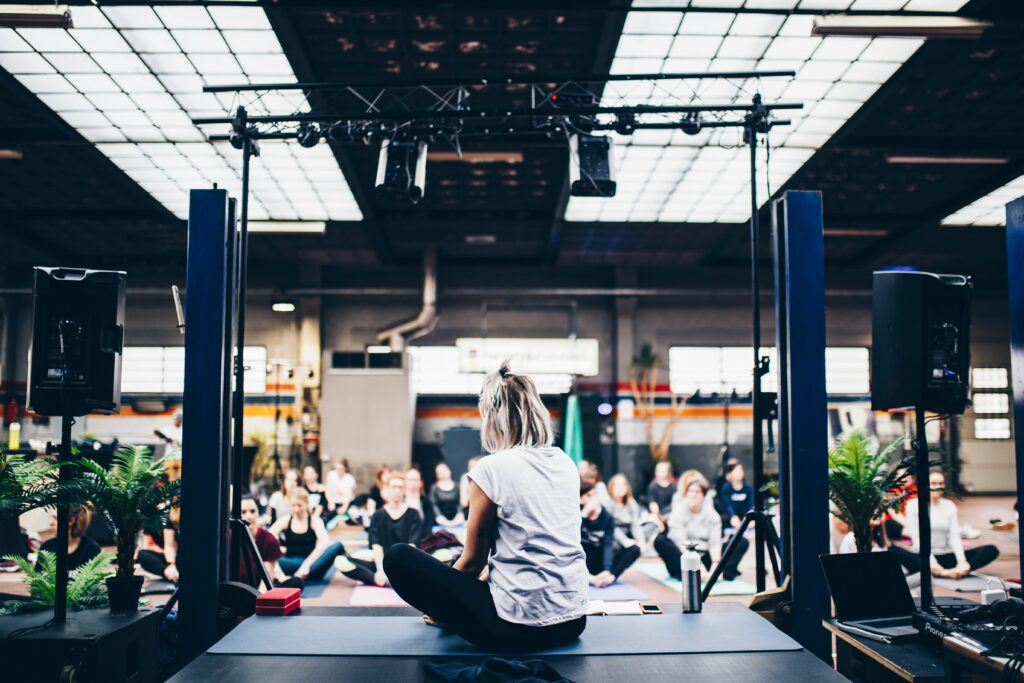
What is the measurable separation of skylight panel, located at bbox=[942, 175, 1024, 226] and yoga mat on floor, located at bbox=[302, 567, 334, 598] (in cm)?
971

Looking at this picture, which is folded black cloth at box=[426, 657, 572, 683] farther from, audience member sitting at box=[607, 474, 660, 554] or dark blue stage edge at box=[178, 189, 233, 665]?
audience member sitting at box=[607, 474, 660, 554]

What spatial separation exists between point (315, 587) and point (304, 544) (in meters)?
0.44

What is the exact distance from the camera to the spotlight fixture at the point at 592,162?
5359 mm

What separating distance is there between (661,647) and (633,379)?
439 inches

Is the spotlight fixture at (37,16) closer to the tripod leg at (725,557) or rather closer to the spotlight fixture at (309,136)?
the spotlight fixture at (309,136)

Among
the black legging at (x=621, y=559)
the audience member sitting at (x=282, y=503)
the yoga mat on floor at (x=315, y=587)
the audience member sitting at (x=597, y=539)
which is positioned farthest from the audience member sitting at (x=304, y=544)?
the black legging at (x=621, y=559)

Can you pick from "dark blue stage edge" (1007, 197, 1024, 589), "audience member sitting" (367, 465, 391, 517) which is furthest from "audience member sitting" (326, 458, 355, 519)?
"dark blue stage edge" (1007, 197, 1024, 589)

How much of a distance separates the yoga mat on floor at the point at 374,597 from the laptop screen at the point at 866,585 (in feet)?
10.9

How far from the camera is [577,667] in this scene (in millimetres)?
2504

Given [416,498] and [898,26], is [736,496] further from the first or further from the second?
[898,26]

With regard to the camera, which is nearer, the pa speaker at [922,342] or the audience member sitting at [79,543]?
the pa speaker at [922,342]

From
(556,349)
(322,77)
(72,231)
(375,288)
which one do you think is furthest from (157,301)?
(322,77)

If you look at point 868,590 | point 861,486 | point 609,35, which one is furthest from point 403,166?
point 868,590

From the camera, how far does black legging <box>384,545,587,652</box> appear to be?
2.56 m
